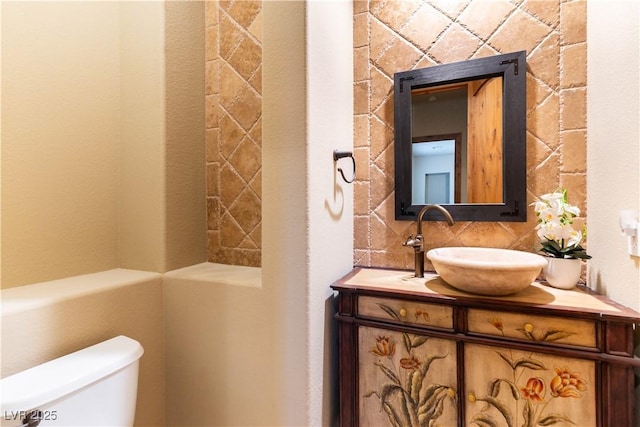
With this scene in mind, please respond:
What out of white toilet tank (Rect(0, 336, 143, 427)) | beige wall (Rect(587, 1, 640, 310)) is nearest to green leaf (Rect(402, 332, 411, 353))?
beige wall (Rect(587, 1, 640, 310))

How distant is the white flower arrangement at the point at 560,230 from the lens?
3.85ft

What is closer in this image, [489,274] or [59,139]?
[489,274]

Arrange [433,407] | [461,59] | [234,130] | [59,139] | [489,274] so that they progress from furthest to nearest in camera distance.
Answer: [234,130] < [461,59] < [59,139] < [433,407] < [489,274]

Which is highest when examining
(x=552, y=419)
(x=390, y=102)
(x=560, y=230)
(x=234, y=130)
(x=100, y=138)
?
(x=390, y=102)

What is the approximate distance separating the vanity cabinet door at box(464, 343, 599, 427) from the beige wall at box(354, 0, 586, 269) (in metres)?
0.53

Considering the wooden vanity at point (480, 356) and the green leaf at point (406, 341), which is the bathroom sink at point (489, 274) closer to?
the wooden vanity at point (480, 356)

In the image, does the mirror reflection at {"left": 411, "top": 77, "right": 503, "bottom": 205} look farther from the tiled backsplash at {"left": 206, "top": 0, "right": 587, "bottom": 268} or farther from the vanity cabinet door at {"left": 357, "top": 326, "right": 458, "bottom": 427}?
the vanity cabinet door at {"left": 357, "top": 326, "right": 458, "bottom": 427}

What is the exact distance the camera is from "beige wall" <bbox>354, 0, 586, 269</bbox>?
1.29 metres

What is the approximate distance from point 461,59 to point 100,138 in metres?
1.79

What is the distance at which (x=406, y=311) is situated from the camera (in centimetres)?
117

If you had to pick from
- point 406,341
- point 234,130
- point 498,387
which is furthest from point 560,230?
point 234,130

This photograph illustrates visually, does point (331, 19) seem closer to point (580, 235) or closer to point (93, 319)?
point (580, 235)

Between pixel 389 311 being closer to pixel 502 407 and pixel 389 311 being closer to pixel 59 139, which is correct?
pixel 502 407

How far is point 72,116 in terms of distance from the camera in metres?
1.36
